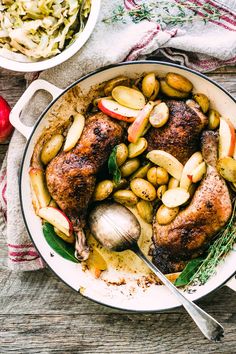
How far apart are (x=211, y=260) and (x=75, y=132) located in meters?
0.64

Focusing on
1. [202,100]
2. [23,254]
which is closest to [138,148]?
[202,100]

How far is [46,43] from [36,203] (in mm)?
545

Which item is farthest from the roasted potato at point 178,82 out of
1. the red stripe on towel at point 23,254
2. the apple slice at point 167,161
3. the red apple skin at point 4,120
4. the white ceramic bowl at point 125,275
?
the red stripe on towel at point 23,254

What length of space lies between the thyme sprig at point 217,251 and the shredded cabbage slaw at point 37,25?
2.67 ft

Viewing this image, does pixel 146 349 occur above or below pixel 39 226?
below

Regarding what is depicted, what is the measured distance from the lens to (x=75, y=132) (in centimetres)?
179

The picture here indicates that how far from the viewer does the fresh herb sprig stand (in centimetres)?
179

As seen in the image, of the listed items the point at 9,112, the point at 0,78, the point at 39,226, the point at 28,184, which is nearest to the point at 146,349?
the point at 39,226

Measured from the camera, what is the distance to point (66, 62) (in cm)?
180

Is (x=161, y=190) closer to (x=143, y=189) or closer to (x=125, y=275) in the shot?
(x=143, y=189)

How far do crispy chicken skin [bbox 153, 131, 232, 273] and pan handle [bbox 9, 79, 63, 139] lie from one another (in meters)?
0.53

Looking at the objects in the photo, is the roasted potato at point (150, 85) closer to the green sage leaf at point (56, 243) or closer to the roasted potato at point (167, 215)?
the roasted potato at point (167, 215)

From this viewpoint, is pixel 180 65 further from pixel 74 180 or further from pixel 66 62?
pixel 74 180

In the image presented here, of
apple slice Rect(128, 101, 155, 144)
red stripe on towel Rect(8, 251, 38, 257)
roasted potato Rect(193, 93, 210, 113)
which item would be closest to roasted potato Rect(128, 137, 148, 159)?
apple slice Rect(128, 101, 155, 144)
